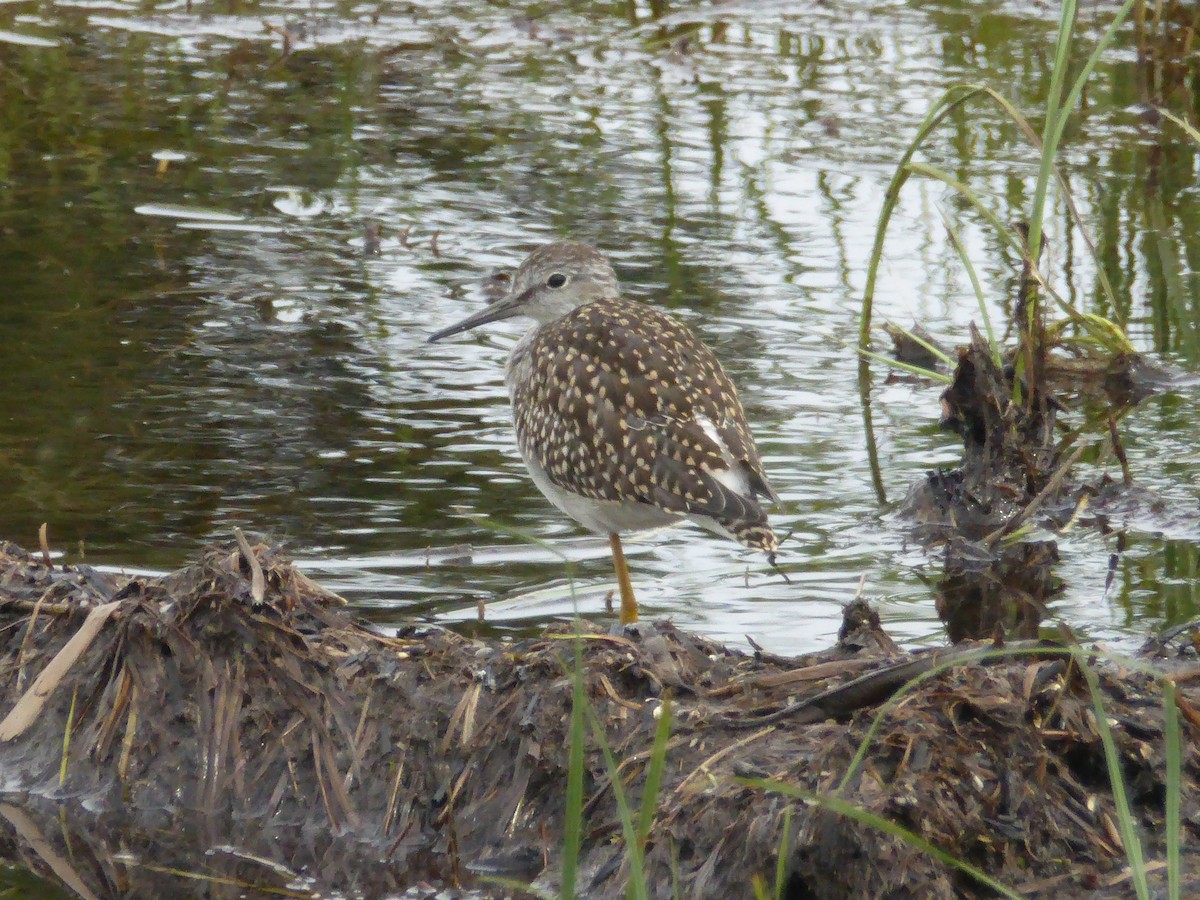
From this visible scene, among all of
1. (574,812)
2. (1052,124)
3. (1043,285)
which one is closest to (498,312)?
(1043,285)

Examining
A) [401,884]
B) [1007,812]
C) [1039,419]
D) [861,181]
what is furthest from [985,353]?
[861,181]

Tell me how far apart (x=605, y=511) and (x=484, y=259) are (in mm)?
3369

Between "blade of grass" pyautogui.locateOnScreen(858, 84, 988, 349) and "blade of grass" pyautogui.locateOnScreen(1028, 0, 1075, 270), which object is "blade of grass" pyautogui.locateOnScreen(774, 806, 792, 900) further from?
"blade of grass" pyautogui.locateOnScreen(858, 84, 988, 349)

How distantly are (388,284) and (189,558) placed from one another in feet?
9.67

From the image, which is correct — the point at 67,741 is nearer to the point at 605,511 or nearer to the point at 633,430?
the point at 605,511

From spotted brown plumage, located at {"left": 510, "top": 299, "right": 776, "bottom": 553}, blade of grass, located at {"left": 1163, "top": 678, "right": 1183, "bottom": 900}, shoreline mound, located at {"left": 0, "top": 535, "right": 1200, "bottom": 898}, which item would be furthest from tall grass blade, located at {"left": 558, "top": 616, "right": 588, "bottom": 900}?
spotted brown plumage, located at {"left": 510, "top": 299, "right": 776, "bottom": 553}

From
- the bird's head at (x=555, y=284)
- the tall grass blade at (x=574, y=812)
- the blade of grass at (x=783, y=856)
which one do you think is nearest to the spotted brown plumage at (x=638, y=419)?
the bird's head at (x=555, y=284)

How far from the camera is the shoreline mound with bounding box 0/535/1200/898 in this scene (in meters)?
3.73

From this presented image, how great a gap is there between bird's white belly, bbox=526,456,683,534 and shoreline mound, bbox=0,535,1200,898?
88 cm

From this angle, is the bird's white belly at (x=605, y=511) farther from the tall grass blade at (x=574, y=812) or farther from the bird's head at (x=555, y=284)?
the tall grass blade at (x=574, y=812)

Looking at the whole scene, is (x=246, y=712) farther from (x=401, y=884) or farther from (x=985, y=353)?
(x=985, y=353)

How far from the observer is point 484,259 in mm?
8641

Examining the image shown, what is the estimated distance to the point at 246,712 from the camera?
444 centimetres

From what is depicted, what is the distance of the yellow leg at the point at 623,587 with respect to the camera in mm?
5297
